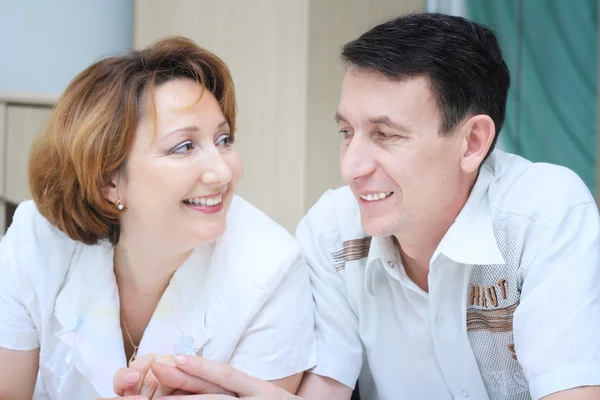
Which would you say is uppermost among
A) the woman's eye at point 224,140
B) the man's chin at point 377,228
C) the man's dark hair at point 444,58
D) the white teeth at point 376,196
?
the man's dark hair at point 444,58

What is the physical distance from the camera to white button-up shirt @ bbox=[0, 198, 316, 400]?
1563mm

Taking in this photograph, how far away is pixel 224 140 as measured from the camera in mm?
1692

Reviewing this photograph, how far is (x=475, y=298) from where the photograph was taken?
1.53 m

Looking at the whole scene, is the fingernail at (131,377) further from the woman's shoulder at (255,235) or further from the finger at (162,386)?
the woman's shoulder at (255,235)

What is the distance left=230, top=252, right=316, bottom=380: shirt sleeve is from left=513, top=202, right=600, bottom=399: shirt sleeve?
1.39ft

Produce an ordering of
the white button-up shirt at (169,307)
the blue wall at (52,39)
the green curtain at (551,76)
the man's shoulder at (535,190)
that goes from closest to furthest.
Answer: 1. the man's shoulder at (535,190)
2. the white button-up shirt at (169,307)
3. the green curtain at (551,76)
4. the blue wall at (52,39)

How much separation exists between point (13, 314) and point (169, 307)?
33 cm

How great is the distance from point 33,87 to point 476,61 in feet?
7.36

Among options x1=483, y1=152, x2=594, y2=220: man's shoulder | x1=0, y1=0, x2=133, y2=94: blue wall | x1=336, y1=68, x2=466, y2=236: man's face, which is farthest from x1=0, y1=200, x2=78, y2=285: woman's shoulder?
x1=0, y1=0, x2=133, y2=94: blue wall

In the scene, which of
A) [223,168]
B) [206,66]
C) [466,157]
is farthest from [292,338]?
[206,66]

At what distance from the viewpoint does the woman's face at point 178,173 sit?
157 cm

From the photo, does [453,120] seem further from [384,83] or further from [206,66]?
[206,66]

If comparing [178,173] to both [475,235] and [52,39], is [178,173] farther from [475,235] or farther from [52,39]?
[52,39]

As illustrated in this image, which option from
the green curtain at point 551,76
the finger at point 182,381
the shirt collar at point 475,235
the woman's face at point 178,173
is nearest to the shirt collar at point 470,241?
the shirt collar at point 475,235
